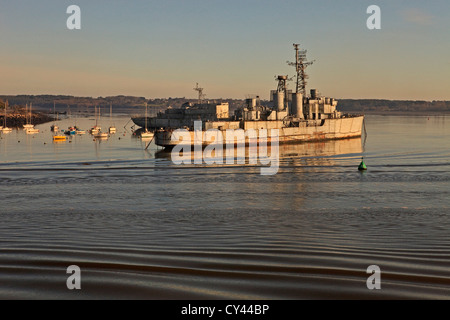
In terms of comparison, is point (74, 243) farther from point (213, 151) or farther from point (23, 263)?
point (213, 151)

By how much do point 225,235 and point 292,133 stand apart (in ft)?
242

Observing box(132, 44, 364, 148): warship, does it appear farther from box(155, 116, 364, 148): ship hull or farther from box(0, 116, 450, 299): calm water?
box(0, 116, 450, 299): calm water

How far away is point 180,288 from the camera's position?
39.5ft

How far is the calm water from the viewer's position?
40.3 feet

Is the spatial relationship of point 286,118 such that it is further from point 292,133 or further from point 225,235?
point 225,235

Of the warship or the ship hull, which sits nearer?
the ship hull

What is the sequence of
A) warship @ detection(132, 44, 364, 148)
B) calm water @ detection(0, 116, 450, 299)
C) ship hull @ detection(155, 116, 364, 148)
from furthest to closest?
warship @ detection(132, 44, 364, 148) < ship hull @ detection(155, 116, 364, 148) < calm water @ detection(0, 116, 450, 299)

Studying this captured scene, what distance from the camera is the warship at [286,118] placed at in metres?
85.3

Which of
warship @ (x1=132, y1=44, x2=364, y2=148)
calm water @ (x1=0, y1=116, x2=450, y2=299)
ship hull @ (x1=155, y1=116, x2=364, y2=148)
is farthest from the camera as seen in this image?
warship @ (x1=132, y1=44, x2=364, y2=148)

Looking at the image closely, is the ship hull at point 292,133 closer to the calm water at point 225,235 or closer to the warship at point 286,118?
the warship at point 286,118

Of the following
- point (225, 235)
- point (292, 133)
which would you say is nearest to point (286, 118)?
point (292, 133)

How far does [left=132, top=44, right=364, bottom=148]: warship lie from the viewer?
8531 centimetres

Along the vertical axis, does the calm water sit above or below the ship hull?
below

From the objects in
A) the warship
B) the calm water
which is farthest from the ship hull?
the calm water
